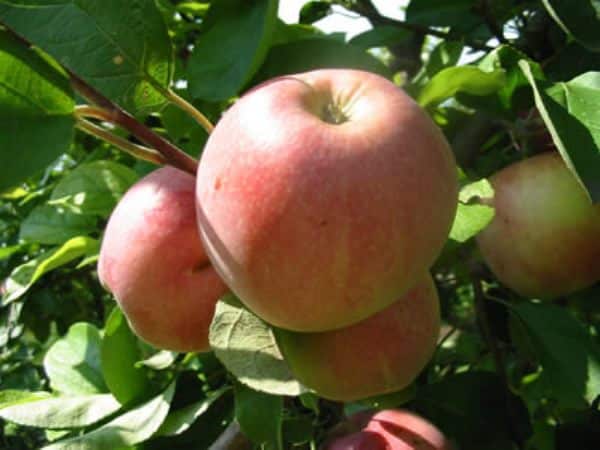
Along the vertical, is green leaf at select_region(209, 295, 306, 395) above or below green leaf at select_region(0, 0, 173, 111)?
below

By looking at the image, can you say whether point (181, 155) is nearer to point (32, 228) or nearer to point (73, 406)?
point (73, 406)

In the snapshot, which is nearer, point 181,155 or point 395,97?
point 395,97

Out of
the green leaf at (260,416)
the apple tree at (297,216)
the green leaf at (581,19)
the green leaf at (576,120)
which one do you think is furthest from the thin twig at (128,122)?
the green leaf at (581,19)

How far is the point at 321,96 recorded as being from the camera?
73 centimetres

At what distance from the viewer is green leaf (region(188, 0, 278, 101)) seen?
96 centimetres

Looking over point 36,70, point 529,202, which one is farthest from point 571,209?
point 36,70

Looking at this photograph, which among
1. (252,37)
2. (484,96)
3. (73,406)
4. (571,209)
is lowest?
(73,406)

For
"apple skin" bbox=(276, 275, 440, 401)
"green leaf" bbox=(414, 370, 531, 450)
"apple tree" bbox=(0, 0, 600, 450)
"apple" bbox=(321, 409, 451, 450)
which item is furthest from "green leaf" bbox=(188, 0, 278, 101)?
"green leaf" bbox=(414, 370, 531, 450)

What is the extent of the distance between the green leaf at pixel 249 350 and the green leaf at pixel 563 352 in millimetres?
426

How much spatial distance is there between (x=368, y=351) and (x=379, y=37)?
2.61 ft

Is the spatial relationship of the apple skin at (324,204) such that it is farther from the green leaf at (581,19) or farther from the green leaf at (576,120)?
the green leaf at (581,19)

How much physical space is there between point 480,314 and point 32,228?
2.48 ft

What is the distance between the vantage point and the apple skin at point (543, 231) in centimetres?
111

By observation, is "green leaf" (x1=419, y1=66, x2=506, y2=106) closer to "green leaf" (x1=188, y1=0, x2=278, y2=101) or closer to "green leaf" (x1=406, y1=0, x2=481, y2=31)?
"green leaf" (x1=188, y1=0, x2=278, y2=101)
